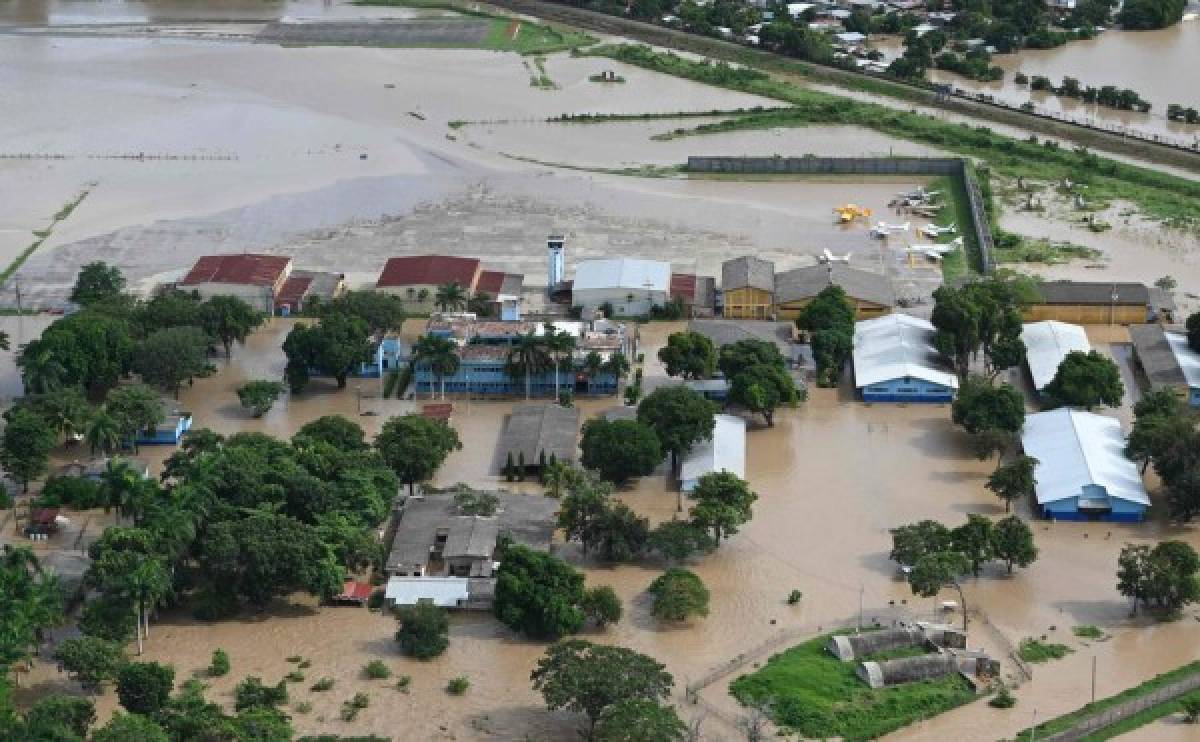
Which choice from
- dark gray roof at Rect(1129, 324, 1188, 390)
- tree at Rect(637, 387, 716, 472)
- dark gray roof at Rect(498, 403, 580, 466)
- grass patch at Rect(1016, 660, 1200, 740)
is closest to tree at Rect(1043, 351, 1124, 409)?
dark gray roof at Rect(1129, 324, 1188, 390)

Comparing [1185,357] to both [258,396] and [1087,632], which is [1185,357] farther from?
[258,396]

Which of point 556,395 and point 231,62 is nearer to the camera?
point 556,395

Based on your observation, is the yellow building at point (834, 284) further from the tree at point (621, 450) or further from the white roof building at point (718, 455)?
the tree at point (621, 450)

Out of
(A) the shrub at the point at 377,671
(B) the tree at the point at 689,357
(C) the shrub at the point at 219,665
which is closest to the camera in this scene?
(A) the shrub at the point at 377,671

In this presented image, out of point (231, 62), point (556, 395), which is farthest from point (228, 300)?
point (231, 62)

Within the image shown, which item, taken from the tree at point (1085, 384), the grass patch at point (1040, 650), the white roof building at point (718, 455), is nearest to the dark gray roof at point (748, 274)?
the white roof building at point (718, 455)

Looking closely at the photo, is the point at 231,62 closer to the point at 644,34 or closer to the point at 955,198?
the point at 644,34

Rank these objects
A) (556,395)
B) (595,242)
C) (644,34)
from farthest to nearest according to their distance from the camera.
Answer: (644,34)
(595,242)
(556,395)
